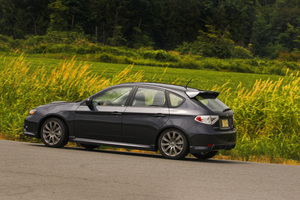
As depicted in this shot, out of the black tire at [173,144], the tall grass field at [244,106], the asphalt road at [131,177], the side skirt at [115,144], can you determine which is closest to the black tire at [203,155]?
the asphalt road at [131,177]

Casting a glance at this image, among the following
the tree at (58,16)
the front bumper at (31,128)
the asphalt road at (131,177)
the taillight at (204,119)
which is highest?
the tree at (58,16)

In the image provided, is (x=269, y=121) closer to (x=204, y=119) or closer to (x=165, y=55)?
(x=204, y=119)

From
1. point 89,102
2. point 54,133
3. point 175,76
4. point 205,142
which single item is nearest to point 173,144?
point 205,142

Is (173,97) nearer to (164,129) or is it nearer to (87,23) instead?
(164,129)

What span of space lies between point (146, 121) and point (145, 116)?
0.35 ft

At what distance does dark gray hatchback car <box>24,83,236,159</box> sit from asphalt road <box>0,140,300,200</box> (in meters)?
0.36

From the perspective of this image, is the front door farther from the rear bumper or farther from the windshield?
the rear bumper

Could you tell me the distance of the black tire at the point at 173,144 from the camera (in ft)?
36.2

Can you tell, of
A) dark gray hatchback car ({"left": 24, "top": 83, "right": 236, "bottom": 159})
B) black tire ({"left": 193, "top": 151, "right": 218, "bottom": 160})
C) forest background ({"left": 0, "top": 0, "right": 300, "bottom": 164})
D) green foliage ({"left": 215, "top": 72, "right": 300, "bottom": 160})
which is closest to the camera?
dark gray hatchback car ({"left": 24, "top": 83, "right": 236, "bottom": 159})

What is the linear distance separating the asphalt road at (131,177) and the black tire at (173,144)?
0.59ft

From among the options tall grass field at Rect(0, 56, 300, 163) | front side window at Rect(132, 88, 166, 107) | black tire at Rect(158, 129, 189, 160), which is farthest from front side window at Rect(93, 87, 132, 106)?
tall grass field at Rect(0, 56, 300, 163)

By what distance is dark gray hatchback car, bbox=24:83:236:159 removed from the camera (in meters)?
11.0

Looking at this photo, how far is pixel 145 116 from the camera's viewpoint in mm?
11492

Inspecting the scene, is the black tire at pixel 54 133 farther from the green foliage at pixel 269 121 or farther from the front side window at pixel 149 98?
the green foliage at pixel 269 121
